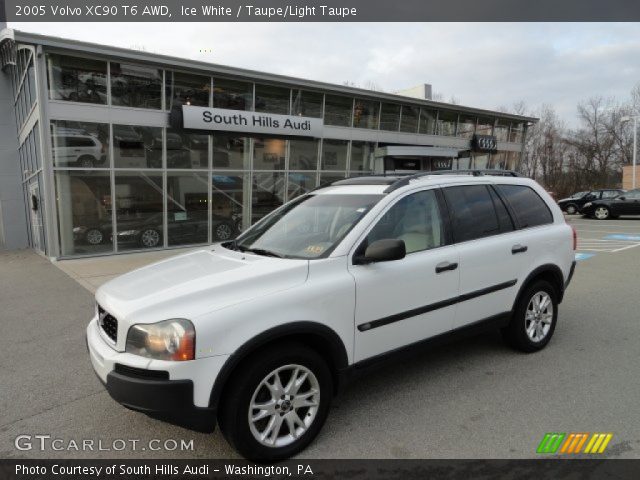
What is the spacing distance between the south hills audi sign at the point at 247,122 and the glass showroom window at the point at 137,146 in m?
0.77

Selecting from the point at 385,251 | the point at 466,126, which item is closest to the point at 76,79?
the point at 385,251

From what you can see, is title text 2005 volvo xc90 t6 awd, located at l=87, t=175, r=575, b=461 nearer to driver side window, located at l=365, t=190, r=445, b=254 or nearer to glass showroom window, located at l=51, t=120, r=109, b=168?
driver side window, located at l=365, t=190, r=445, b=254

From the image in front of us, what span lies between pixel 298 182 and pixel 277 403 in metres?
14.1

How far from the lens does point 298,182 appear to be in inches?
650

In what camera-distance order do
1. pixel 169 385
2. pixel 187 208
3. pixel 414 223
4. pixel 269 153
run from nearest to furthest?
1. pixel 169 385
2. pixel 414 223
3. pixel 187 208
4. pixel 269 153

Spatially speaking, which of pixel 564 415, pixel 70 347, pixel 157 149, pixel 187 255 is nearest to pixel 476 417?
pixel 564 415

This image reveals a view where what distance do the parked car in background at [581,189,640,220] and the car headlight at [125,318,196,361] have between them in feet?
85.0

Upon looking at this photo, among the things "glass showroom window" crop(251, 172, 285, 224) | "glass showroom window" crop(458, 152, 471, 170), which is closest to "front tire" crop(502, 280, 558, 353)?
"glass showroom window" crop(251, 172, 285, 224)

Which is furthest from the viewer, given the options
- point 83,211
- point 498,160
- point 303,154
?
point 498,160

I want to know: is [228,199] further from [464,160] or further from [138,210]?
[464,160]

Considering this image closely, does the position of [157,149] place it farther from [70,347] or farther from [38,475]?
[38,475]

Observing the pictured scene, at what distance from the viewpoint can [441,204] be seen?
3.88m

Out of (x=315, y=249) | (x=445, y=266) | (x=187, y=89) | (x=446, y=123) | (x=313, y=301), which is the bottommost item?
(x=313, y=301)

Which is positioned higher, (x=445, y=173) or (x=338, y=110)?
(x=338, y=110)
